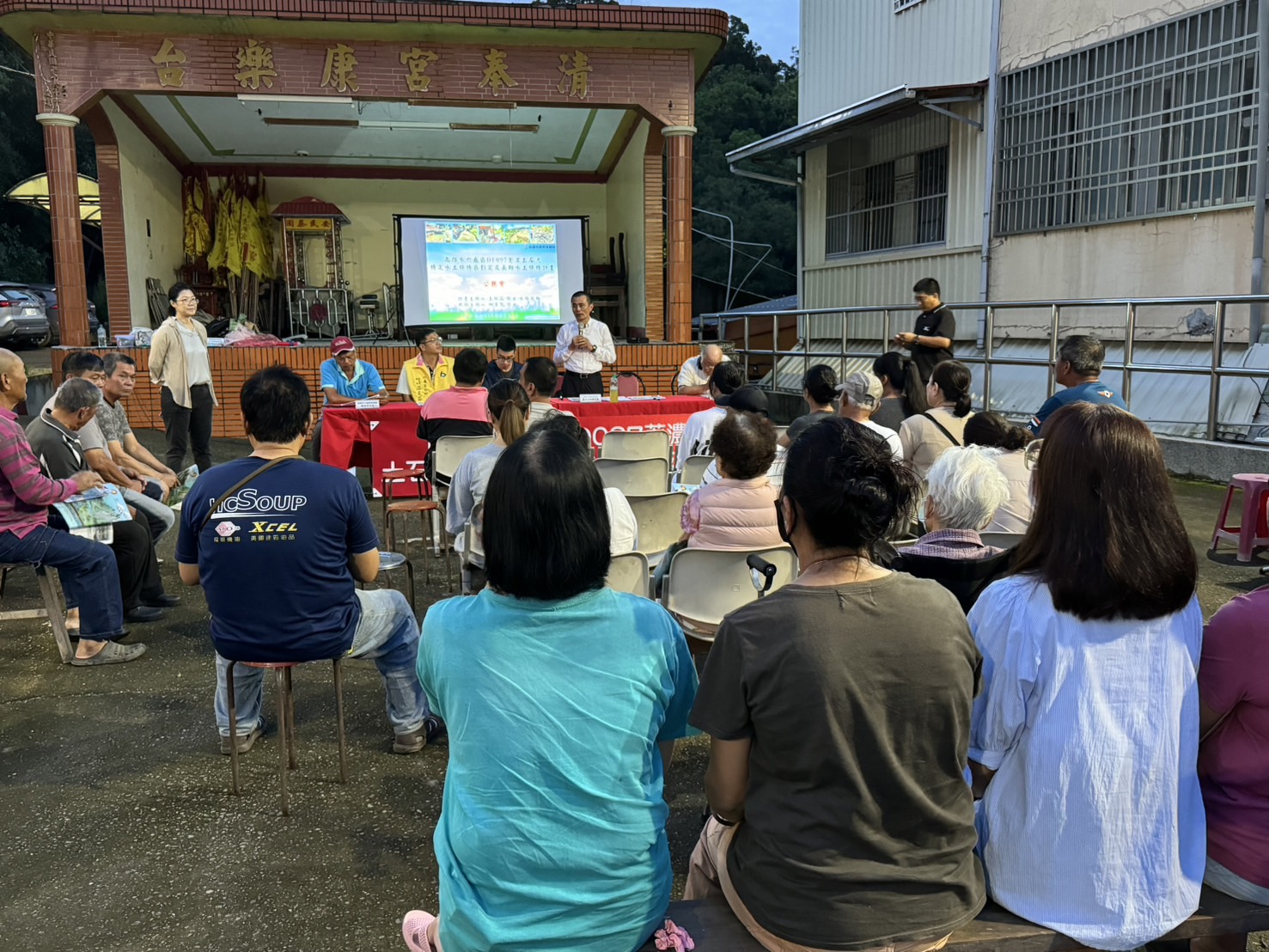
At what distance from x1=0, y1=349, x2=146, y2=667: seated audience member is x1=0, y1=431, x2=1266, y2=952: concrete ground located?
0.16 metres

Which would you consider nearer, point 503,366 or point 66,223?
point 503,366

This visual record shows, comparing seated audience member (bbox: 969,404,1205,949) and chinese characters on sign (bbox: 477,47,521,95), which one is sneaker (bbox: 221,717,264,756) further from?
chinese characters on sign (bbox: 477,47,521,95)

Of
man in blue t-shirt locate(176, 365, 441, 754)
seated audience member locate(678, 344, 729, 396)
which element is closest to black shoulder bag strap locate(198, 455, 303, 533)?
man in blue t-shirt locate(176, 365, 441, 754)

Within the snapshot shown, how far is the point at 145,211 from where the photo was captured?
12102 millimetres

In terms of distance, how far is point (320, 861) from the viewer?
255 cm

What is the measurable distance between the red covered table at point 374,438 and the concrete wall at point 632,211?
17.3ft

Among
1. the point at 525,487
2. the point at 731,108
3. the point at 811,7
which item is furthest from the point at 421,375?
the point at 731,108

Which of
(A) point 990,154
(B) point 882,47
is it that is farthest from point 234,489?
(B) point 882,47

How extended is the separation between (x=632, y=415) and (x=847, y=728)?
590 centimetres

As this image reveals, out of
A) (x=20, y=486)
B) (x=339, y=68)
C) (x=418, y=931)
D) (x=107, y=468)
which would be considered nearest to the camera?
(x=418, y=931)

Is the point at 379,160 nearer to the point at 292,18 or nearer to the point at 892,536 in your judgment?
the point at 292,18

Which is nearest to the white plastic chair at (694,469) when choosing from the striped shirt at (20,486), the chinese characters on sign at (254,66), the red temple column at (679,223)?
the striped shirt at (20,486)

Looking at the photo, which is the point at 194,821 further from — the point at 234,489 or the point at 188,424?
the point at 188,424

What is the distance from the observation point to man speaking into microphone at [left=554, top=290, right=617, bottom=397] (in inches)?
330
